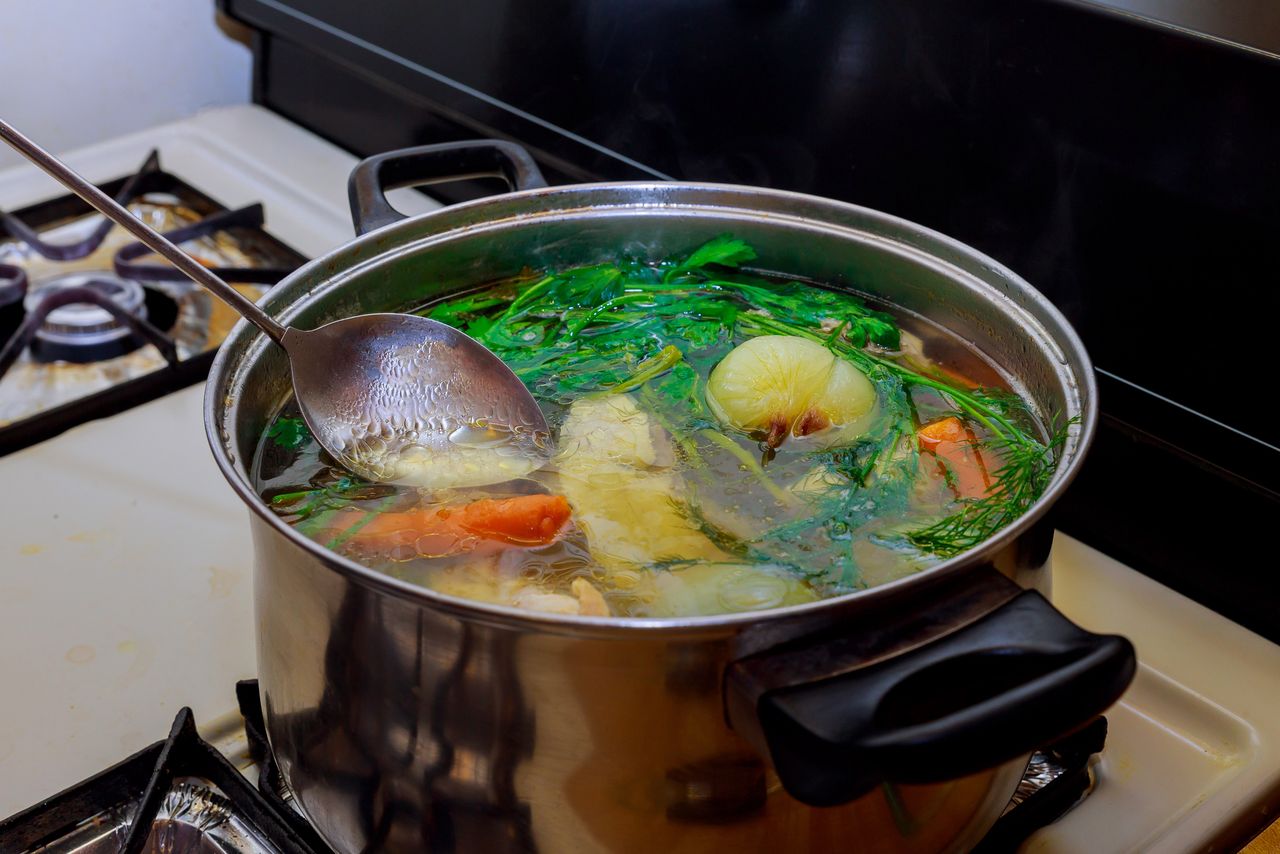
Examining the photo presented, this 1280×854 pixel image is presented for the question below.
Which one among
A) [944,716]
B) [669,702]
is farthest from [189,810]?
[944,716]

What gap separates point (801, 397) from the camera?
873 mm

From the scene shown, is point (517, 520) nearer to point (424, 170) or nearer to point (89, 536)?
point (424, 170)

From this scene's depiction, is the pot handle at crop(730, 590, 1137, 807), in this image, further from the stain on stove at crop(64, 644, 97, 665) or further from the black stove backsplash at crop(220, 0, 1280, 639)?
the stain on stove at crop(64, 644, 97, 665)

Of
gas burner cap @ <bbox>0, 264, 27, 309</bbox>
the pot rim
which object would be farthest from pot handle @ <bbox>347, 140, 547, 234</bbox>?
gas burner cap @ <bbox>0, 264, 27, 309</bbox>

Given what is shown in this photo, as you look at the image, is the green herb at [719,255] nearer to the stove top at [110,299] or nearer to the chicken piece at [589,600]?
the chicken piece at [589,600]

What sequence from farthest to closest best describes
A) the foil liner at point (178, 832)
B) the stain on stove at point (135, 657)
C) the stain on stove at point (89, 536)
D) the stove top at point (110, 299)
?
the stove top at point (110, 299) → the stain on stove at point (89, 536) → the stain on stove at point (135, 657) → the foil liner at point (178, 832)

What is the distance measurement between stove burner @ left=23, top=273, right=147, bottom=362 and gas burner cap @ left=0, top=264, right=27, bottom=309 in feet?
0.07

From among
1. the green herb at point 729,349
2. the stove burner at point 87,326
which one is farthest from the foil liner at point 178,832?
the stove burner at point 87,326

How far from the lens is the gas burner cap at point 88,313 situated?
125 centimetres

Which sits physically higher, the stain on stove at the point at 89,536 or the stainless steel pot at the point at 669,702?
the stainless steel pot at the point at 669,702

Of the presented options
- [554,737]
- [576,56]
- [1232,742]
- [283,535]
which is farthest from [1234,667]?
[576,56]

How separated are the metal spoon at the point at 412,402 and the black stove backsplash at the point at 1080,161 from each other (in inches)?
17.1

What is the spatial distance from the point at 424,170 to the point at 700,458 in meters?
0.35

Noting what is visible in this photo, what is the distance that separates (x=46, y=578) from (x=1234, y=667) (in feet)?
3.21
